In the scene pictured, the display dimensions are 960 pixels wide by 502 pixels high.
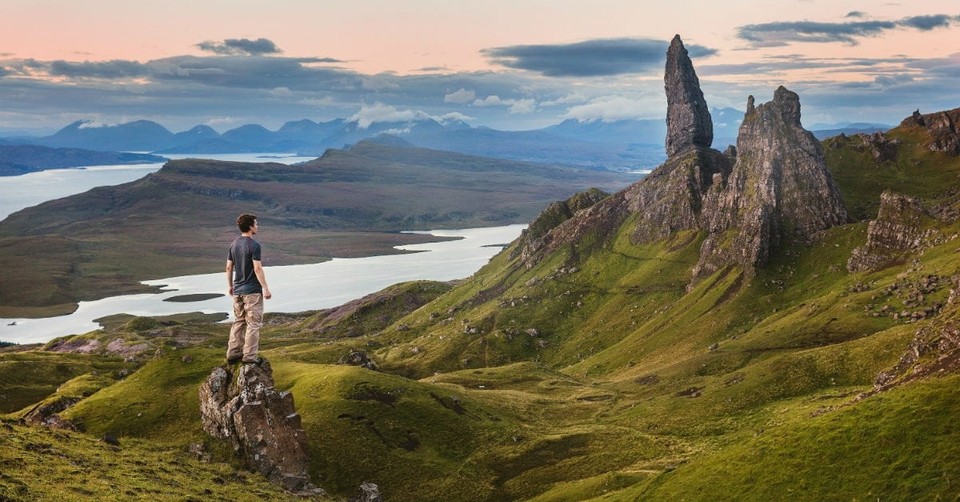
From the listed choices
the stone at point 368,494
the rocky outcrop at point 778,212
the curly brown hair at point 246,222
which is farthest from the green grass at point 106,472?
the rocky outcrop at point 778,212

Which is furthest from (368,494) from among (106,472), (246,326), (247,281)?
(247,281)

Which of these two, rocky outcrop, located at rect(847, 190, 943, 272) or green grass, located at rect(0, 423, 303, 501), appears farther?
rocky outcrop, located at rect(847, 190, 943, 272)

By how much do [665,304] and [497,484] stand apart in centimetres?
12394

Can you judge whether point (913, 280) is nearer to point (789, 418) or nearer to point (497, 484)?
point (789, 418)

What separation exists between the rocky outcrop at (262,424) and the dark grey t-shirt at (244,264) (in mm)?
11920

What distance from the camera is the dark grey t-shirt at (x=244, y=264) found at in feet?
156

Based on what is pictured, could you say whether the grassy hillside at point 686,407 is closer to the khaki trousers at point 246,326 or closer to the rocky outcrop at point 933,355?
the rocky outcrop at point 933,355

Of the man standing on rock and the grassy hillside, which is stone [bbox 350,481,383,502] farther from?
the man standing on rock

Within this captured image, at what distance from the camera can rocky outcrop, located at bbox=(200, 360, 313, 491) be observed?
59094 millimetres

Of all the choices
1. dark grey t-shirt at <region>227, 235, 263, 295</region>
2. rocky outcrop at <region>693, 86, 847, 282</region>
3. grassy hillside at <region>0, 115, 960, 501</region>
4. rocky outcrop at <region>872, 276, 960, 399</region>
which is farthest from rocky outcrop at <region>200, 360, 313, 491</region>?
rocky outcrop at <region>693, 86, 847, 282</region>

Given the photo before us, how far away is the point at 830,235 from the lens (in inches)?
6826

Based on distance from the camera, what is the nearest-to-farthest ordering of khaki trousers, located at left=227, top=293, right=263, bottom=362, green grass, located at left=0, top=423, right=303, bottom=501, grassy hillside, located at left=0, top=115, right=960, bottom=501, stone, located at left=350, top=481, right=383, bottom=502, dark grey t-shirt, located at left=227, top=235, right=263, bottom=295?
green grass, located at left=0, top=423, right=303, bottom=501, grassy hillside, located at left=0, top=115, right=960, bottom=501, dark grey t-shirt, located at left=227, top=235, right=263, bottom=295, khaki trousers, located at left=227, top=293, right=263, bottom=362, stone, located at left=350, top=481, right=383, bottom=502

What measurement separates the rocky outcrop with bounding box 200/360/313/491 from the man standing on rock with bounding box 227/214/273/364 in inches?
184

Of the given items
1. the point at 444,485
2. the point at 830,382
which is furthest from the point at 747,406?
the point at 444,485
